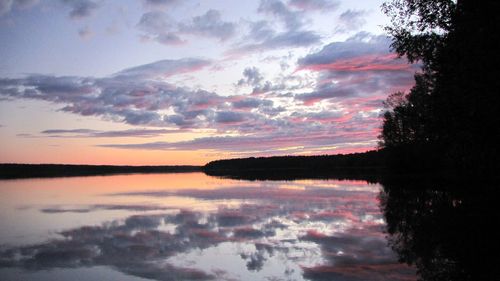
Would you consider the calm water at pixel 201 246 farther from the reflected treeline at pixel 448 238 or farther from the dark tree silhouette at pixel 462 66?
the dark tree silhouette at pixel 462 66

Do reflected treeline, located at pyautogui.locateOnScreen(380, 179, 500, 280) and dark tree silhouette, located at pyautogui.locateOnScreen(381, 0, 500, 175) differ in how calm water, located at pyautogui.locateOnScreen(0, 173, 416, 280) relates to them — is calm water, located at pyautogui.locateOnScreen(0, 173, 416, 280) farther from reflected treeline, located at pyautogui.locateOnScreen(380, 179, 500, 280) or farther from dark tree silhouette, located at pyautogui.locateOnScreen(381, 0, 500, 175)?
dark tree silhouette, located at pyautogui.locateOnScreen(381, 0, 500, 175)

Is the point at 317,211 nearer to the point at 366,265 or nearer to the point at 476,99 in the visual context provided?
the point at 476,99

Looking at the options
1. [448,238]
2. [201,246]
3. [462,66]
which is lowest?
[201,246]

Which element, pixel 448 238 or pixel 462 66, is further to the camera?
pixel 462 66

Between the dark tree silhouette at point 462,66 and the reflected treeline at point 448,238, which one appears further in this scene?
the dark tree silhouette at point 462,66

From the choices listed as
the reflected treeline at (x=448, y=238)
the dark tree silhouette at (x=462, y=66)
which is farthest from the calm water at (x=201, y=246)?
the dark tree silhouette at (x=462, y=66)

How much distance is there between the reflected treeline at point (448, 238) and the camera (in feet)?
40.3

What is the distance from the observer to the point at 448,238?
16594mm

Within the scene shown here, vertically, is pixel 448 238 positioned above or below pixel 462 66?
below

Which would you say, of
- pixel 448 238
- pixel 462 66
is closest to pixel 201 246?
pixel 448 238

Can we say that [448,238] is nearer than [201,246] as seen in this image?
Yes

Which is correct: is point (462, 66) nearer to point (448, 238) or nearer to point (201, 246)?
point (448, 238)

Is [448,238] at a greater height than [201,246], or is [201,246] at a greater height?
[448,238]

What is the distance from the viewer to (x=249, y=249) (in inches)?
640
